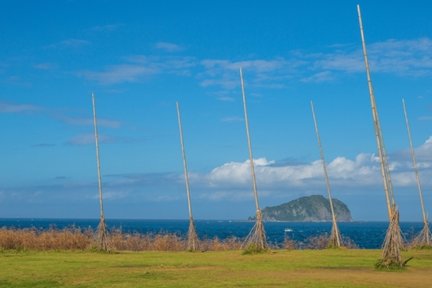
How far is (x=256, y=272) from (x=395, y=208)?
5.91m

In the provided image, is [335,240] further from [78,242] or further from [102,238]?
[78,242]

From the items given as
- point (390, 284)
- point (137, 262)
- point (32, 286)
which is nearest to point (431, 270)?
point (390, 284)

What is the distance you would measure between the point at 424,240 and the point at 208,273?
20.1m

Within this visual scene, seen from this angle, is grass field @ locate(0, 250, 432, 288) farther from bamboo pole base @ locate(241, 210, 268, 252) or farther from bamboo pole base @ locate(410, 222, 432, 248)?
bamboo pole base @ locate(410, 222, 432, 248)

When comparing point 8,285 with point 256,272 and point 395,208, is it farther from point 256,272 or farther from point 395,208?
point 395,208

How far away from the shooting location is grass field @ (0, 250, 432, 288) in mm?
18578

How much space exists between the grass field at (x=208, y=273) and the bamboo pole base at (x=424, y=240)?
8.70 metres

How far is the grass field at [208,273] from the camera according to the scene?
1858 centimetres

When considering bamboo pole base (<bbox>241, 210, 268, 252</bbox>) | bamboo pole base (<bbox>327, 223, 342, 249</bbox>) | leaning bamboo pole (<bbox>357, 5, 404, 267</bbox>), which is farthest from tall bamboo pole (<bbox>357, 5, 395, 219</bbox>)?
bamboo pole base (<bbox>327, 223, 342, 249</bbox>)

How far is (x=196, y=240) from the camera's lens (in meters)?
37.6

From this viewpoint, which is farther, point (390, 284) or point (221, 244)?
point (221, 244)

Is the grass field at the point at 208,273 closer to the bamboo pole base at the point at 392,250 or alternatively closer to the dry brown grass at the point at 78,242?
the bamboo pole base at the point at 392,250

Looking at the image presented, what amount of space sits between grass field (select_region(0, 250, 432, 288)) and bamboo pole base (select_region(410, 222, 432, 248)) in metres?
8.70

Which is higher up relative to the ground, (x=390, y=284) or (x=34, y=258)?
(x=34, y=258)
